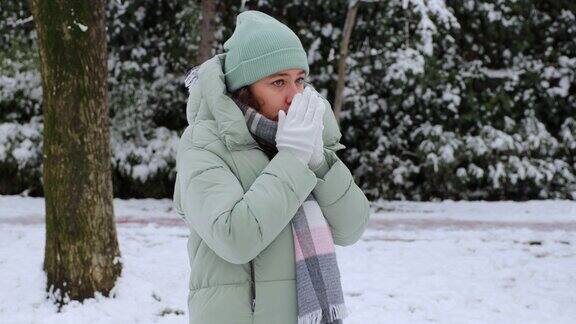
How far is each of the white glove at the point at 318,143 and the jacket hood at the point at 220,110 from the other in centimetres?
12

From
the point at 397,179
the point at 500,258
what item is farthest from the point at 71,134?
the point at 397,179

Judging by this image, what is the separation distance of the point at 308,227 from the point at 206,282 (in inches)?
13.5

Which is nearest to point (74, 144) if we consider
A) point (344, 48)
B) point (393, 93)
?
point (344, 48)

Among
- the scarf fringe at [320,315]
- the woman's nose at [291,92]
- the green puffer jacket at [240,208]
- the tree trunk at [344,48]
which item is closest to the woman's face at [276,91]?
the woman's nose at [291,92]

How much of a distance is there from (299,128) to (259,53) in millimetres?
293

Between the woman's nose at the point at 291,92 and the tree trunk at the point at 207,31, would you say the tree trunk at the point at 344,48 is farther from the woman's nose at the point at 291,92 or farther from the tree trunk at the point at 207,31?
the woman's nose at the point at 291,92

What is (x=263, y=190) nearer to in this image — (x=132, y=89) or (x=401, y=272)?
(x=401, y=272)

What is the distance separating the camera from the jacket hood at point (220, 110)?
6.27ft

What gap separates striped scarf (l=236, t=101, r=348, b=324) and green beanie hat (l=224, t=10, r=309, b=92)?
0.10m

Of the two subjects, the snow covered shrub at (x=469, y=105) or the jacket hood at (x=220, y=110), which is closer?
the jacket hood at (x=220, y=110)

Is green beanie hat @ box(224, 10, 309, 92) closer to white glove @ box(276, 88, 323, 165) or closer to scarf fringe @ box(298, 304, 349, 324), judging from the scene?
white glove @ box(276, 88, 323, 165)

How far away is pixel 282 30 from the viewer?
208 cm

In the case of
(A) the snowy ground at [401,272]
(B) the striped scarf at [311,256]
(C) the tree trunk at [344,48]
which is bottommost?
(A) the snowy ground at [401,272]

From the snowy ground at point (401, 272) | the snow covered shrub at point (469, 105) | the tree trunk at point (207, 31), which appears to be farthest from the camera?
the snow covered shrub at point (469, 105)
